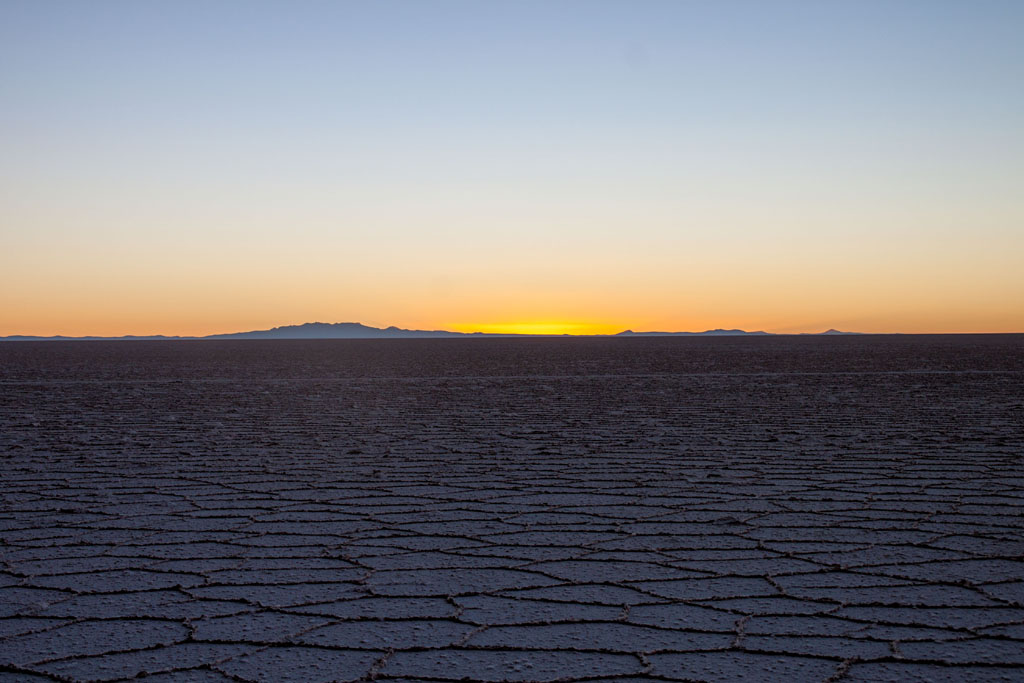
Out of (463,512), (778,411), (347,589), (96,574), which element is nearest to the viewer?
(347,589)

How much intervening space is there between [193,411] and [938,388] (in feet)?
31.1

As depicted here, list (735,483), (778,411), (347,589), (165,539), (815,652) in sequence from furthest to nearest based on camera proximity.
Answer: (778,411), (735,483), (165,539), (347,589), (815,652)

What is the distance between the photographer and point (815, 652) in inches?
94.5

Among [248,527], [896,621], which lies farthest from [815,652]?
[248,527]

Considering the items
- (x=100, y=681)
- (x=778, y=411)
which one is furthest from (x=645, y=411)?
(x=100, y=681)

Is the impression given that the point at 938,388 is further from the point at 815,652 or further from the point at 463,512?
the point at 815,652

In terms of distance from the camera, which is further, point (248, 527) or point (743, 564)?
point (248, 527)

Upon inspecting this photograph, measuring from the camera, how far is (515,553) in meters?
3.48

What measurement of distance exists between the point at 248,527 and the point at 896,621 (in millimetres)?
2517

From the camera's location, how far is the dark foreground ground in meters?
2.41

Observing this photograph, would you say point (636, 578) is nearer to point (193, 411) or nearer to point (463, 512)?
point (463, 512)

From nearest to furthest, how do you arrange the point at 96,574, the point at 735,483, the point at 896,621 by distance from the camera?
1. the point at 896,621
2. the point at 96,574
3. the point at 735,483

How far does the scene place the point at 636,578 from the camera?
311cm

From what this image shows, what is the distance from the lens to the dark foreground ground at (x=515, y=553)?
7.90 feet
